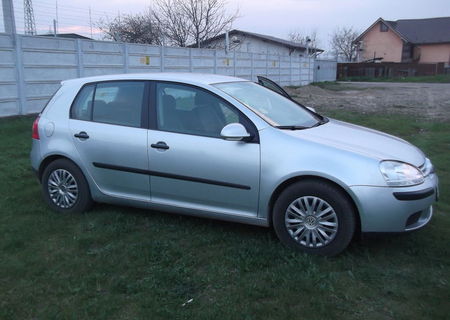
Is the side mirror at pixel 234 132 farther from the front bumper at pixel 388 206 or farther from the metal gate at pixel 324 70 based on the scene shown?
the metal gate at pixel 324 70

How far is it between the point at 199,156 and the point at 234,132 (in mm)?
416

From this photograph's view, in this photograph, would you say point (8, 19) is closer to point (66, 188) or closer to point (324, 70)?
point (66, 188)

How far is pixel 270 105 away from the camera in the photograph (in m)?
4.61

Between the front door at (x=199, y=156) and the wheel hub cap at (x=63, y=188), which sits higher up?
A: the front door at (x=199, y=156)

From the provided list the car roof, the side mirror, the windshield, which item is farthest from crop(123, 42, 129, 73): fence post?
the side mirror

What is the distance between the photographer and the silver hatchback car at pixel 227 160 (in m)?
3.69

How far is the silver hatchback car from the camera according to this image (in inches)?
145

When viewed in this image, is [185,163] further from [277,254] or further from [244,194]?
[277,254]

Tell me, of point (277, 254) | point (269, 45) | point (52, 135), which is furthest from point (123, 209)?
point (269, 45)

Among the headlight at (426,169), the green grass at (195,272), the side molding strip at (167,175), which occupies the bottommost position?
the green grass at (195,272)

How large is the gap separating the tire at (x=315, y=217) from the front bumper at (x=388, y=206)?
115 millimetres

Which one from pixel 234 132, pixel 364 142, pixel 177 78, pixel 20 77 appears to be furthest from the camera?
pixel 20 77

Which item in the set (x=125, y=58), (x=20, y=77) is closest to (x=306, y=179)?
(x=20, y=77)

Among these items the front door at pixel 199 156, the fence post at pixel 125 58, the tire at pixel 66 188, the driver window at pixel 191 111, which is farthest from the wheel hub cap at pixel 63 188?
the fence post at pixel 125 58
